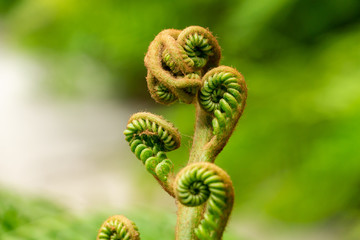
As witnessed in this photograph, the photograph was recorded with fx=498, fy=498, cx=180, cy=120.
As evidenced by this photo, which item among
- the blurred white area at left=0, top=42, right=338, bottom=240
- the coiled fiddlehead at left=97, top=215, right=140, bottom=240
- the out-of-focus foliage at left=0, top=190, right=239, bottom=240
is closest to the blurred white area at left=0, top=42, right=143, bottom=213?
the blurred white area at left=0, top=42, right=338, bottom=240

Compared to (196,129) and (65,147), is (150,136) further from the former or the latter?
(65,147)

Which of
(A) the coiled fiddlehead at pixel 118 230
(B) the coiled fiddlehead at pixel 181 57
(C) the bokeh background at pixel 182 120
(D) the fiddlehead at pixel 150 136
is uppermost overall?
(C) the bokeh background at pixel 182 120

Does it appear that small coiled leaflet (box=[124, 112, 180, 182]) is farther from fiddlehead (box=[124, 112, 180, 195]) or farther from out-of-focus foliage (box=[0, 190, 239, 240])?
out-of-focus foliage (box=[0, 190, 239, 240])

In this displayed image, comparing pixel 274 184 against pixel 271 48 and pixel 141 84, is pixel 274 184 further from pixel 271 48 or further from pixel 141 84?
pixel 141 84

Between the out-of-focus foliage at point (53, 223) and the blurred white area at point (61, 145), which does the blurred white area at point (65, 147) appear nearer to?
the blurred white area at point (61, 145)

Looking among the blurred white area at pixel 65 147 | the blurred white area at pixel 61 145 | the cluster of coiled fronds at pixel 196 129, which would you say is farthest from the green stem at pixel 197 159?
the blurred white area at pixel 61 145

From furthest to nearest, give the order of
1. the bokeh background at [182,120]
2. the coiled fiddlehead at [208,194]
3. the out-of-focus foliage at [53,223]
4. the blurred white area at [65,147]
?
1. the blurred white area at [65,147]
2. the bokeh background at [182,120]
3. the out-of-focus foliage at [53,223]
4. the coiled fiddlehead at [208,194]

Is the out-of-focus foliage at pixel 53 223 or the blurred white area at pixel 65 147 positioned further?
the blurred white area at pixel 65 147
